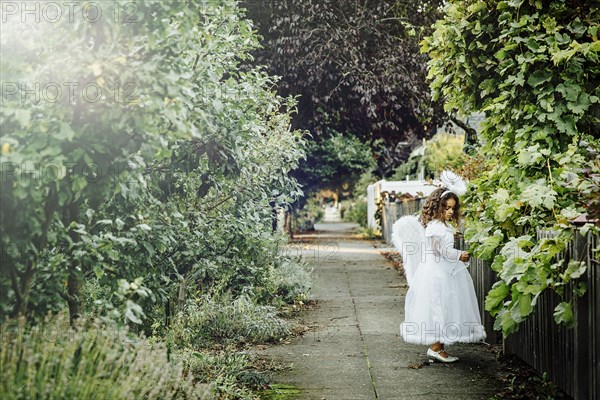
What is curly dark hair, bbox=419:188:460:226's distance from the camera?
802 centimetres

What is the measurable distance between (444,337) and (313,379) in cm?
147

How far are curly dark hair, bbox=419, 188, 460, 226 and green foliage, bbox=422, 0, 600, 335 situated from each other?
18cm

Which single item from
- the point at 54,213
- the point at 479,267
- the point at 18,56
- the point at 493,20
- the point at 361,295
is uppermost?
the point at 493,20

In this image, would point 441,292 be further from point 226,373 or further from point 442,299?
point 226,373

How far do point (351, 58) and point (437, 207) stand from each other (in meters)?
10.2

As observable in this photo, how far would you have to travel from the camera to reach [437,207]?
26.3 feet

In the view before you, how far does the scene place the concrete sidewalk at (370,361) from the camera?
669cm

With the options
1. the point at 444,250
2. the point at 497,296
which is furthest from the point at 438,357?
the point at 497,296

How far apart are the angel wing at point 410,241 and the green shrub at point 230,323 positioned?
165 cm

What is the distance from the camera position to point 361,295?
42.4 feet

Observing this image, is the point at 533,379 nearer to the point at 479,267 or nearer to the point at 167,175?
the point at 479,267

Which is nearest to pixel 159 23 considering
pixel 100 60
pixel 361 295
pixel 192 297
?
pixel 100 60

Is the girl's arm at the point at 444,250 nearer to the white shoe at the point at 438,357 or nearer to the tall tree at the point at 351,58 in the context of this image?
the white shoe at the point at 438,357

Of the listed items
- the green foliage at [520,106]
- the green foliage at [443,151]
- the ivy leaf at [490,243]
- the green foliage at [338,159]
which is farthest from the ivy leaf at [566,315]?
the green foliage at [338,159]
